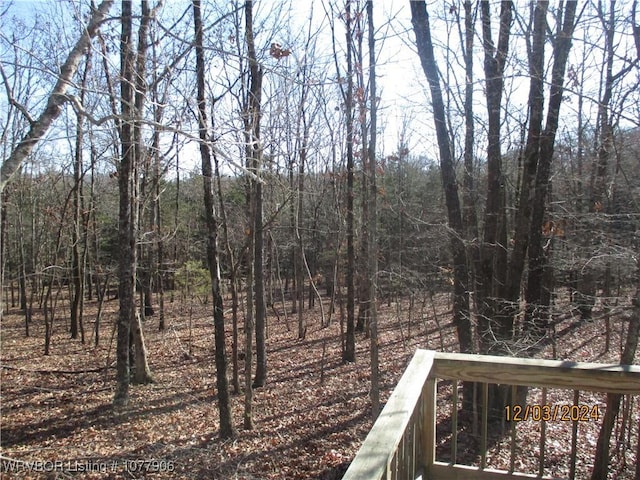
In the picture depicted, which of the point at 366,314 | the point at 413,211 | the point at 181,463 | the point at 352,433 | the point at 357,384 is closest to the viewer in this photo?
the point at 181,463

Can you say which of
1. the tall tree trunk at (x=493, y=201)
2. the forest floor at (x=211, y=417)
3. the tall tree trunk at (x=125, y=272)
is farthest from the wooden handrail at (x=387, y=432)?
the tall tree trunk at (x=125, y=272)

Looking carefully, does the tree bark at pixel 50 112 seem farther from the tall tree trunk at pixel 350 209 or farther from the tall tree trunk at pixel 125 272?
the tall tree trunk at pixel 350 209

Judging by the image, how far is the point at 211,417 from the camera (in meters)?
7.07

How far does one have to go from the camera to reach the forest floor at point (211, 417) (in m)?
5.25

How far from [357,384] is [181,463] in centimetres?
419

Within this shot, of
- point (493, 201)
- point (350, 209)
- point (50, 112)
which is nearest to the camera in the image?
A: point (50, 112)

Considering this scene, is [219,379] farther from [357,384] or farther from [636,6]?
[636,6]

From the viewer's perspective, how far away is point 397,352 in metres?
10.6

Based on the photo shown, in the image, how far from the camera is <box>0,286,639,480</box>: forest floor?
5.25 m

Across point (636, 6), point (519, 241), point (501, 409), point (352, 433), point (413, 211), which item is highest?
point (636, 6)

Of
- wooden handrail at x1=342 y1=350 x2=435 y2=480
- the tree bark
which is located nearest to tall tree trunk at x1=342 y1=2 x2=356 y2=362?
the tree bark

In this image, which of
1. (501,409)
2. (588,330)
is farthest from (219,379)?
(588,330)

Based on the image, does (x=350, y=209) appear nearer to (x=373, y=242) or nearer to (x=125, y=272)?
(x=373, y=242)

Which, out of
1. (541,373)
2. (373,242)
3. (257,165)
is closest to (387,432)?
(541,373)
